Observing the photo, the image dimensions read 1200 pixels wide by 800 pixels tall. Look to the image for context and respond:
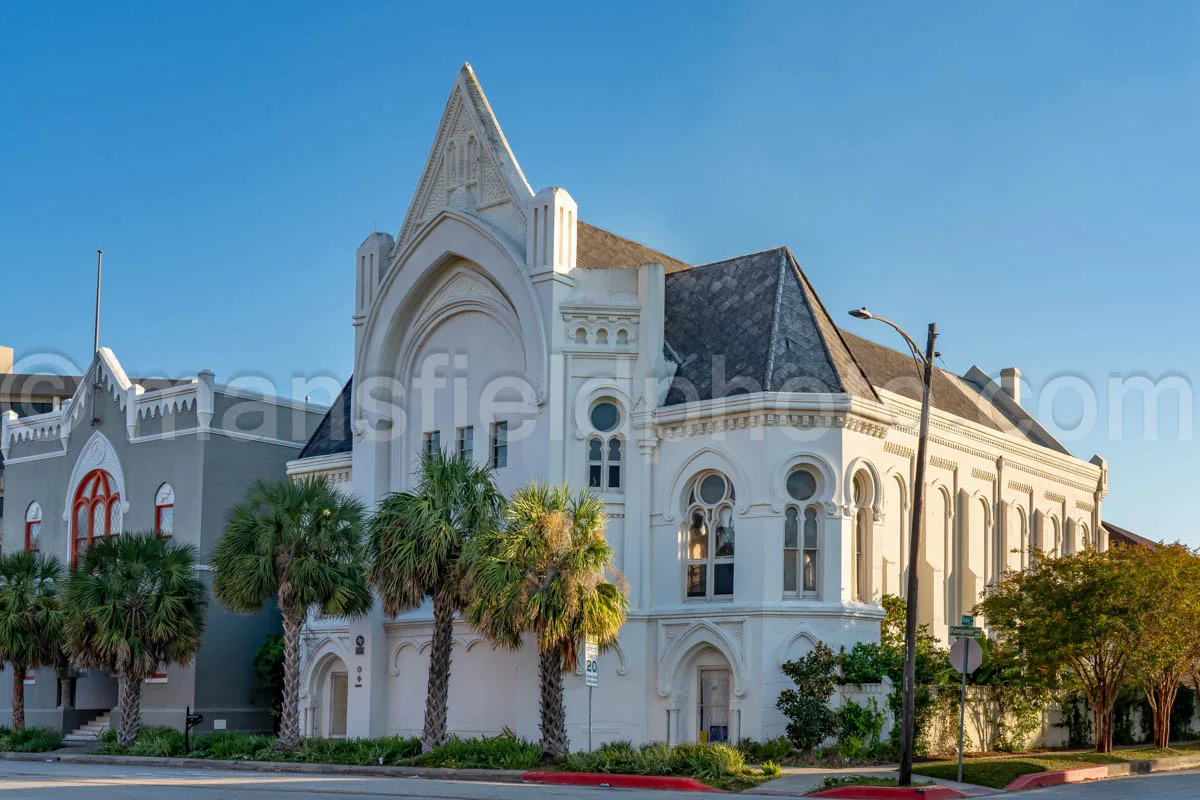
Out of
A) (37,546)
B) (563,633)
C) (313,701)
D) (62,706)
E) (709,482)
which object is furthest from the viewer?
(37,546)

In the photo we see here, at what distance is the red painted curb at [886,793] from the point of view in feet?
79.6

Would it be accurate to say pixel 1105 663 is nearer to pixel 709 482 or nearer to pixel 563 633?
pixel 709 482

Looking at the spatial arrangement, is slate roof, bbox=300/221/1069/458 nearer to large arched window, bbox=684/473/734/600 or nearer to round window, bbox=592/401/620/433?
round window, bbox=592/401/620/433

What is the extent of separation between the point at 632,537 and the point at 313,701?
1278 cm

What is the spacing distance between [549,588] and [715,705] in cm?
622

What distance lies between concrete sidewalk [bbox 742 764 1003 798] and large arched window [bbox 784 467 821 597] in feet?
15.9

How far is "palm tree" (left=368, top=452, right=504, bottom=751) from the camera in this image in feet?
105

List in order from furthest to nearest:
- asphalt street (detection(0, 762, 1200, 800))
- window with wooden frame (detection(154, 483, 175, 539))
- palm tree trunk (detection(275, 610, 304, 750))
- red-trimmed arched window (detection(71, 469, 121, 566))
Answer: red-trimmed arched window (detection(71, 469, 121, 566)), window with wooden frame (detection(154, 483, 175, 539)), palm tree trunk (detection(275, 610, 304, 750)), asphalt street (detection(0, 762, 1200, 800))

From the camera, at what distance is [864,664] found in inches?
1262

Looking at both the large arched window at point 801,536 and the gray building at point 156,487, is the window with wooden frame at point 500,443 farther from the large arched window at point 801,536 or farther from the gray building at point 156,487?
the gray building at point 156,487

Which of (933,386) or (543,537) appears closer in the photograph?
(543,537)

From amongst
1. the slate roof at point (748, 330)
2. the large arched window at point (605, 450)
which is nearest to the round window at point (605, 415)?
the large arched window at point (605, 450)

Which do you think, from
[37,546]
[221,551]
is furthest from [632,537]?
[37,546]

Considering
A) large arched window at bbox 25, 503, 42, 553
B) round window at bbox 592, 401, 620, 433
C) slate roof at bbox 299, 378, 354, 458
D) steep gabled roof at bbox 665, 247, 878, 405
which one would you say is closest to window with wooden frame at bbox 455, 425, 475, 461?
round window at bbox 592, 401, 620, 433
